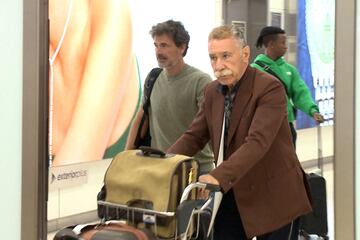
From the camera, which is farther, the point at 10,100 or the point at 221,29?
the point at 10,100

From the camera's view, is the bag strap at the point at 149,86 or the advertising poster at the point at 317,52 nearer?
the advertising poster at the point at 317,52

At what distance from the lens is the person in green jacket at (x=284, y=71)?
7.89ft

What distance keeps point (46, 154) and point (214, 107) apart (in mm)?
870

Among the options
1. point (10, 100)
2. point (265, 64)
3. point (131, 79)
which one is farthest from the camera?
point (131, 79)

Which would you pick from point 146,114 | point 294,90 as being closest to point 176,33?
point 146,114

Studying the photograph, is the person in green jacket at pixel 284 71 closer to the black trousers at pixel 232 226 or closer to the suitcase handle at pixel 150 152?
the black trousers at pixel 232 226

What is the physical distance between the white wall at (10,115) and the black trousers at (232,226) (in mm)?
975

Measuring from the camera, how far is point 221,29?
215 cm

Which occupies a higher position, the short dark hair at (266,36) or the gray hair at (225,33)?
the short dark hair at (266,36)

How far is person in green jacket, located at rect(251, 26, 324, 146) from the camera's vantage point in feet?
7.89

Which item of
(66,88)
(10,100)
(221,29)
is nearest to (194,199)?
(221,29)

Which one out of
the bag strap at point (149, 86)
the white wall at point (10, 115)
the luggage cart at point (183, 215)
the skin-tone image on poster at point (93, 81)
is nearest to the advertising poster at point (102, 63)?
the skin-tone image on poster at point (93, 81)

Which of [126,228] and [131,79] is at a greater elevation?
[131,79]

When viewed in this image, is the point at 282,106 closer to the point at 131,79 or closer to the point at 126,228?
the point at 126,228
